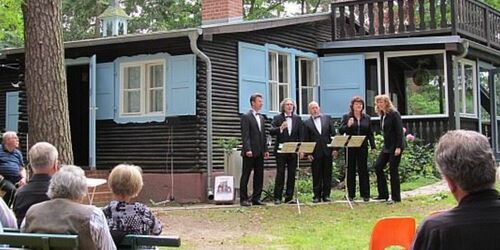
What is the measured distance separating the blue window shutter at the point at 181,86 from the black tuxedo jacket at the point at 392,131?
3.83 m

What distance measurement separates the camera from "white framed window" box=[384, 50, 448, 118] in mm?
15258

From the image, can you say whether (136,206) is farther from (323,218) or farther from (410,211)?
(410,211)

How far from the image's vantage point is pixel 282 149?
9.84m

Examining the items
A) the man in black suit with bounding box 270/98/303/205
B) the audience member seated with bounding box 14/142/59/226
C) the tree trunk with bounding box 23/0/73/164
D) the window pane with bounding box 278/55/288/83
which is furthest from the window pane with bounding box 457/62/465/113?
the audience member seated with bounding box 14/142/59/226

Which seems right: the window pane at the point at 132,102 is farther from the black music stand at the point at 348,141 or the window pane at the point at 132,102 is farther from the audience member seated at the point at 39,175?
the audience member seated at the point at 39,175

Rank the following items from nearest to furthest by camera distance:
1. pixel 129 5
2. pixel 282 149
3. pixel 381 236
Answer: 1. pixel 381 236
2. pixel 282 149
3. pixel 129 5

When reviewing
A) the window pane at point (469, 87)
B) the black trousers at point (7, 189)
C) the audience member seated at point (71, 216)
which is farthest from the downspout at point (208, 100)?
the audience member seated at point (71, 216)

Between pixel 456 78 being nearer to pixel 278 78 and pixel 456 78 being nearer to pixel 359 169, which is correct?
pixel 278 78

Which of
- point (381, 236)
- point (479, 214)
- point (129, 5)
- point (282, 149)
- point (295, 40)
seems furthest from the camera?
point (129, 5)

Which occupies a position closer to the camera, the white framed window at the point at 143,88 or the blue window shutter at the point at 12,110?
the white framed window at the point at 143,88

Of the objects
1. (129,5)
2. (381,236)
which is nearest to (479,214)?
(381,236)

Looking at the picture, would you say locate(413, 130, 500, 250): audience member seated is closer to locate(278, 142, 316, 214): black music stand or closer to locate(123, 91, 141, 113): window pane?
locate(278, 142, 316, 214): black music stand

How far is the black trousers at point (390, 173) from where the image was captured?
9875 mm

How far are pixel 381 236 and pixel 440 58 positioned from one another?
1185 centimetres
